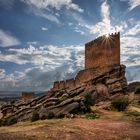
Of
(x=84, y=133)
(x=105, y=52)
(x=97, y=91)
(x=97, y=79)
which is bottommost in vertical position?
(x=84, y=133)

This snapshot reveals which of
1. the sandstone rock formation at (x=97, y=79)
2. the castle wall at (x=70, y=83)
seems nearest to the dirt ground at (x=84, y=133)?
the sandstone rock formation at (x=97, y=79)

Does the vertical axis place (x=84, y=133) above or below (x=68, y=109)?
below

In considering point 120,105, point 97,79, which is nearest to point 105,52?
point 97,79

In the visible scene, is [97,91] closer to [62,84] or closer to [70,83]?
[70,83]

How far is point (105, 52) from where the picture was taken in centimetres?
4022

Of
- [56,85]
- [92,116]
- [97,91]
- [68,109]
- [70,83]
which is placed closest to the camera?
[92,116]

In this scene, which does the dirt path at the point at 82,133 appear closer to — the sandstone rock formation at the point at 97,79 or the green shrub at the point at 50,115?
the green shrub at the point at 50,115

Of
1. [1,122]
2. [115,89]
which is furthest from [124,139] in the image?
[115,89]

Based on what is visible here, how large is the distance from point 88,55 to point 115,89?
9183 mm

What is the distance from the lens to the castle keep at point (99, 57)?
39.6 meters

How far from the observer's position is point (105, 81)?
39.0 meters

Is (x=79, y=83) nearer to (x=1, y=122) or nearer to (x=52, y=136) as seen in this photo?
(x=1, y=122)

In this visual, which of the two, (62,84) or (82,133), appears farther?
(62,84)

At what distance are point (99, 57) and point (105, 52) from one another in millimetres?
1449
